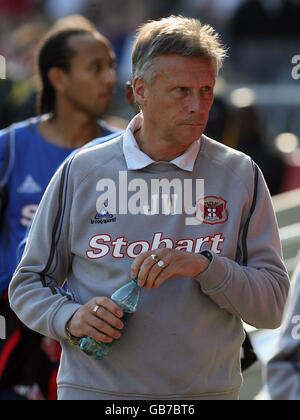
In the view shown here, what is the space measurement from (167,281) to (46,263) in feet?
1.34

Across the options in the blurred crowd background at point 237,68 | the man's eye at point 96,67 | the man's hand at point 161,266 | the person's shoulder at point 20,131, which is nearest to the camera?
the man's hand at point 161,266

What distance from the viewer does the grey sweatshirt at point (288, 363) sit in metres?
2.32

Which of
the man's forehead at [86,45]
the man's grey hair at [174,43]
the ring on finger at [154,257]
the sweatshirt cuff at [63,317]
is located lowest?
the sweatshirt cuff at [63,317]

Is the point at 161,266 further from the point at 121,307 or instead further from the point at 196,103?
the point at 196,103

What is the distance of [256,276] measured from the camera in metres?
2.92

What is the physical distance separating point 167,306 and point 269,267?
13.5 inches

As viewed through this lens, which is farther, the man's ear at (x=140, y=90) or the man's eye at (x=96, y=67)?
the man's eye at (x=96, y=67)

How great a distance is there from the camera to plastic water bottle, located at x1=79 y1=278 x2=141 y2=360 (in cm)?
286

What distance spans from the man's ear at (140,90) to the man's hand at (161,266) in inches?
21.3

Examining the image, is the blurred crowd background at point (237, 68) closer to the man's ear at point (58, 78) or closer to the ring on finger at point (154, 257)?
the man's ear at point (58, 78)

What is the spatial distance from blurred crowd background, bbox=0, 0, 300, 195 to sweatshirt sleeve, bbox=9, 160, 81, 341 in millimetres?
3995

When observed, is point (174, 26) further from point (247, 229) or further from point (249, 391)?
point (249, 391)

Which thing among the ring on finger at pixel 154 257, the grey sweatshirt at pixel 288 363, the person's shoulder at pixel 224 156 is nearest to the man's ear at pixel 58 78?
the person's shoulder at pixel 224 156
